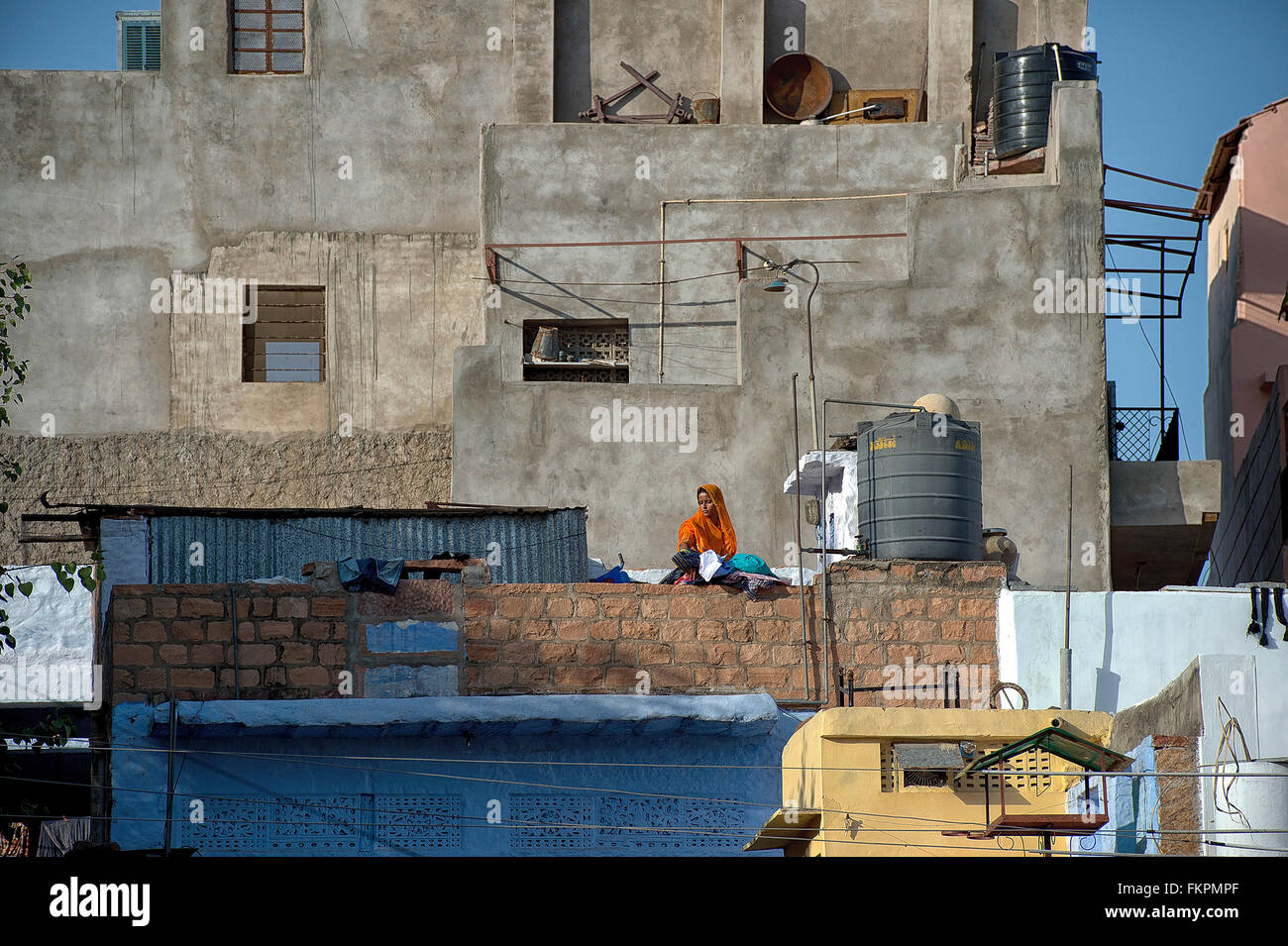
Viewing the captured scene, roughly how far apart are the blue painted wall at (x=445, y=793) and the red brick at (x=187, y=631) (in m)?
0.69

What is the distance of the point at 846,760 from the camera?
38.7 feet

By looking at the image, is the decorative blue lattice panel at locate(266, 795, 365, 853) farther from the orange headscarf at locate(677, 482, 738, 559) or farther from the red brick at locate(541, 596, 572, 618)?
the orange headscarf at locate(677, 482, 738, 559)

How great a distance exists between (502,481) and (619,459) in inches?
50.3

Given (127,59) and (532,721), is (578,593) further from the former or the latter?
(127,59)

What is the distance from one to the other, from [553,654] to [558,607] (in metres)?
0.36

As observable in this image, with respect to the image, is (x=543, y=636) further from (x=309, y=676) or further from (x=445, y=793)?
(x=309, y=676)

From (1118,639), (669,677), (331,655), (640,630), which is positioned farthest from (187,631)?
(1118,639)

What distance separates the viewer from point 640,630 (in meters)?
14.6

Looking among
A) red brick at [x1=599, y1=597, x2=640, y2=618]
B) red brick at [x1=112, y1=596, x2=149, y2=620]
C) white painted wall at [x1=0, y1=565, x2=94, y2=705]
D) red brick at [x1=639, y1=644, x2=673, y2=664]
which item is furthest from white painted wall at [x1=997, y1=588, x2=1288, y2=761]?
white painted wall at [x1=0, y1=565, x2=94, y2=705]

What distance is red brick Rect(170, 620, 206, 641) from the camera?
1419 cm

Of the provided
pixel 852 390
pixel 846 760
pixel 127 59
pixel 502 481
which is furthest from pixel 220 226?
pixel 846 760

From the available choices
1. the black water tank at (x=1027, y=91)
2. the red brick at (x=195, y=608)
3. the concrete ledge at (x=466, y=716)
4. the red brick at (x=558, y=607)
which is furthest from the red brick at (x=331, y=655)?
the black water tank at (x=1027, y=91)

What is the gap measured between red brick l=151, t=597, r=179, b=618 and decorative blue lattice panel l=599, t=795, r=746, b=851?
346cm

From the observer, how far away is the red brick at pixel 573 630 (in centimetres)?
1455
